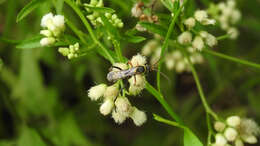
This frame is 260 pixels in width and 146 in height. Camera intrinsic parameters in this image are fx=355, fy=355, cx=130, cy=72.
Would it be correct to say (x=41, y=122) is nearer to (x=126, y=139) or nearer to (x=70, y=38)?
(x=126, y=139)

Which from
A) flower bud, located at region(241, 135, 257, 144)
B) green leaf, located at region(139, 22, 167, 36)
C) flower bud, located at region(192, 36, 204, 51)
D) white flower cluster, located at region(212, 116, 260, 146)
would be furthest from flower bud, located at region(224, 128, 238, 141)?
green leaf, located at region(139, 22, 167, 36)

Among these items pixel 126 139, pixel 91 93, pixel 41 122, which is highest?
pixel 91 93

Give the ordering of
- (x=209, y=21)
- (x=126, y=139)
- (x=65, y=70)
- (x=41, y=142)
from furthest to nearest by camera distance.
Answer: (x=126, y=139)
(x=65, y=70)
(x=41, y=142)
(x=209, y=21)

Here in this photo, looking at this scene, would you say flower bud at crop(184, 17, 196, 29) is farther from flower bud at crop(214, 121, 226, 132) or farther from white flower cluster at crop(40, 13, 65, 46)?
white flower cluster at crop(40, 13, 65, 46)

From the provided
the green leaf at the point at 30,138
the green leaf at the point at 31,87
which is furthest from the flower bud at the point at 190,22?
the green leaf at the point at 31,87

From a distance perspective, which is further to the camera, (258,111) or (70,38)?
(258,111)

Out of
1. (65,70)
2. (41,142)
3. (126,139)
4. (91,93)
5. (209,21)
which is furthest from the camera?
(126,139)

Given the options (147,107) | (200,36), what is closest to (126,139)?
(147,107)
